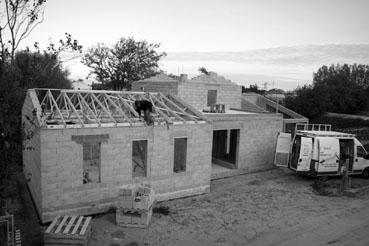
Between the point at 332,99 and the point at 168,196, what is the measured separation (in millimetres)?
39135

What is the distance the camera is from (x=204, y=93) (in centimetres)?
2128

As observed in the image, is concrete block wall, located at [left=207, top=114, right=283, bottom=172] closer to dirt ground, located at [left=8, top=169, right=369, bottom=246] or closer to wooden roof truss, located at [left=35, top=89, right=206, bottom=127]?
dirt ground, located at [left=8, top=169, right=369, bottom=246]

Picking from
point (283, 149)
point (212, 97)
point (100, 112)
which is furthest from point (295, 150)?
point (100, 112)

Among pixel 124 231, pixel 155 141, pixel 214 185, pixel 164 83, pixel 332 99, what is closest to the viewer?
pixel 124 231

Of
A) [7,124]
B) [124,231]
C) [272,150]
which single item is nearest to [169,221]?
[124,231]

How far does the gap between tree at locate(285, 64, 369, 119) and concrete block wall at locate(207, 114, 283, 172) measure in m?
24.4

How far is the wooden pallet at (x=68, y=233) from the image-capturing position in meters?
8.65

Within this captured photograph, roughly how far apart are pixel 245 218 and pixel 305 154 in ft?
19.4

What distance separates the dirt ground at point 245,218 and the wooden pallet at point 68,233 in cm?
54

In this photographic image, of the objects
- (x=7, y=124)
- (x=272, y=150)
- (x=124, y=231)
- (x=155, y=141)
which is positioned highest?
(x=7, y=124)

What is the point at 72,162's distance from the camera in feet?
35.2

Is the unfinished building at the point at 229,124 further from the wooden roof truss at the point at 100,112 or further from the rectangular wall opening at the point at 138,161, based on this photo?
the rectangular wall opening at the point at 138,161

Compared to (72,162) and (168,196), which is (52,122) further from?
(168,196)

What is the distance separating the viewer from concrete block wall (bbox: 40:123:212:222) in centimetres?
1038
